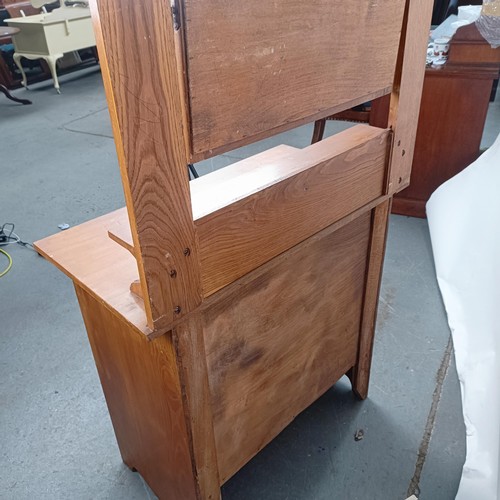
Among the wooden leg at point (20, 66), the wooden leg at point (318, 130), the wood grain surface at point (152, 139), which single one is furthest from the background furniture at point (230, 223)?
the wooden leg at point (20, 66)

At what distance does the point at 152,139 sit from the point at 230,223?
0.20 m

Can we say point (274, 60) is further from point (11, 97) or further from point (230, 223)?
point (11, 97)

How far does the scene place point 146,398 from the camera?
946mm

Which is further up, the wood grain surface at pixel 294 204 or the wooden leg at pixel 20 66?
the wood grain surface at pixel 294 204

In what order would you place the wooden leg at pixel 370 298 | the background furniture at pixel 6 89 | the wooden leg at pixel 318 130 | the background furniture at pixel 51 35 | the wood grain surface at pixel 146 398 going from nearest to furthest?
the wood grain surface at pixel 146 398
the wooden leg at pixel 370 298
the wooden leg at pixel 318 130
the background furniture at pixel 6 89
the background furniture at pixel 51 35

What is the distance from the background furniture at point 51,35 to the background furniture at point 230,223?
428 cm

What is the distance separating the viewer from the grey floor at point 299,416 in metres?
1.22

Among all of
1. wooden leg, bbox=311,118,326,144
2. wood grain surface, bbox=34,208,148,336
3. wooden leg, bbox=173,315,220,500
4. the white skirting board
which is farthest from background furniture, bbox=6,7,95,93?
wooden leg, bbox=173,315,220,500

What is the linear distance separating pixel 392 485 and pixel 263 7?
1.13 meters

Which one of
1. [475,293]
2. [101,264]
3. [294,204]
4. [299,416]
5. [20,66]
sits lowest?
[299,416]

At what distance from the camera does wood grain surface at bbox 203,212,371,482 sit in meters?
0.89

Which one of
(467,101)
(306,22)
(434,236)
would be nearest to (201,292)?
(306,22)

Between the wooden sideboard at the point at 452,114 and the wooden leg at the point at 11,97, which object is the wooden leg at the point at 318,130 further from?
the wooden leg at the point at 11,97

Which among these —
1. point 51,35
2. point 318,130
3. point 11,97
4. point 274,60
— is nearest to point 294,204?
point 274,60
